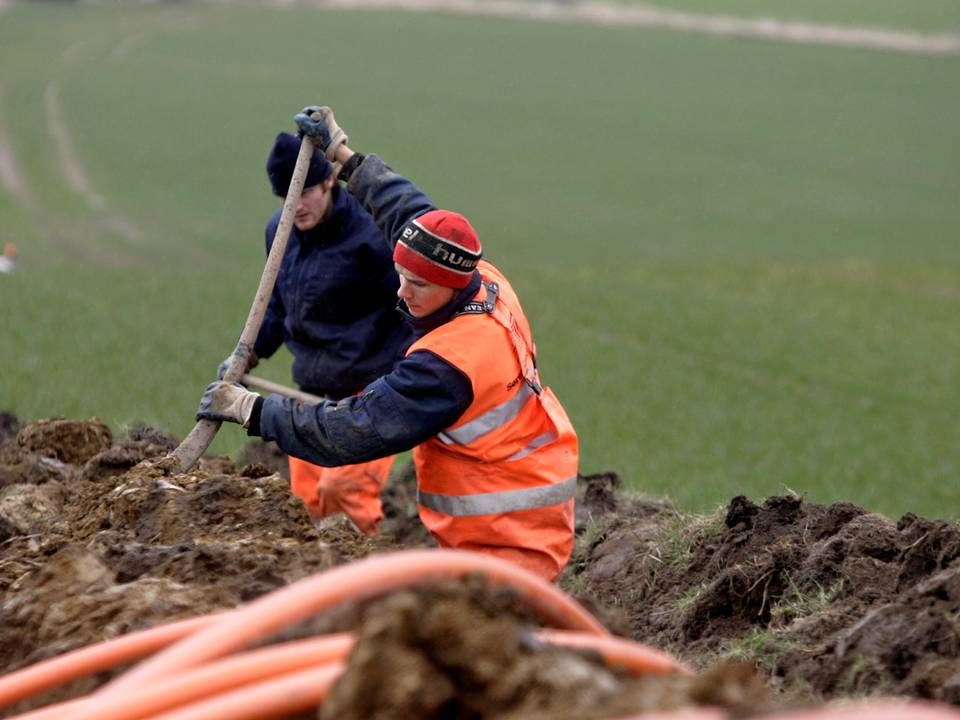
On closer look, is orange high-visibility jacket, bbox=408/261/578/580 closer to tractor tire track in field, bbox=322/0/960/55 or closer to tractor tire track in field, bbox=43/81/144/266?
tractor tire track in field, bbox=43/81/144/266

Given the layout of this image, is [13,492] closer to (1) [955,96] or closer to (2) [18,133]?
(2) [18,133]

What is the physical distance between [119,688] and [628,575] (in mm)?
3532

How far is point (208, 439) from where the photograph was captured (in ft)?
19.7

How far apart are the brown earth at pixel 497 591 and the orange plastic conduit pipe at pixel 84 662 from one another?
218 millimetres

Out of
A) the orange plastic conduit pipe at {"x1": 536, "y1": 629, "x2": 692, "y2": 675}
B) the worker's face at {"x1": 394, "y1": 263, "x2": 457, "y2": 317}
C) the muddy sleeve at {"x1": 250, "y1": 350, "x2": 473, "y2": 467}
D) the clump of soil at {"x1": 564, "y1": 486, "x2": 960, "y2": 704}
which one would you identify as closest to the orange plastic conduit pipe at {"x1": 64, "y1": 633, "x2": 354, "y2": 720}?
the orange plastic conduit pipe at {"x1": 536, "y1": 629, "x2": 692, "y2": 675}

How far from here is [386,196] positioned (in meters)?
6.25

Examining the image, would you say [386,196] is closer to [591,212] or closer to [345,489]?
[345,489]

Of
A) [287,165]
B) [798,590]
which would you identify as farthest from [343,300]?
[798,590]

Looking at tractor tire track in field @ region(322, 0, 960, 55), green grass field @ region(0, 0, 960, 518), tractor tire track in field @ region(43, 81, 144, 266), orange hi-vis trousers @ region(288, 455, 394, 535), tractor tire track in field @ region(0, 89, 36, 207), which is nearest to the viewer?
orange hi-vis trousers @ region(288, 455, 394, 535)

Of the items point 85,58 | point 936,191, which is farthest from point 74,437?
point 85,58

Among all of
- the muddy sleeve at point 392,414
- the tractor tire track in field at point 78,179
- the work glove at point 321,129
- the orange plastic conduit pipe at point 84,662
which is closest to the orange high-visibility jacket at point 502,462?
the muddy sleeve at point 392,414

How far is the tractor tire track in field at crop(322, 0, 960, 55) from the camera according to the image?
51.8 metres

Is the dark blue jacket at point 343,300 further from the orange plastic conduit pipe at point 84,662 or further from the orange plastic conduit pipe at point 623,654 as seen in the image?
the orange plastic conduit pipe at point 623,654

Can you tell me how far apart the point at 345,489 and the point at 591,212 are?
21.9 m
